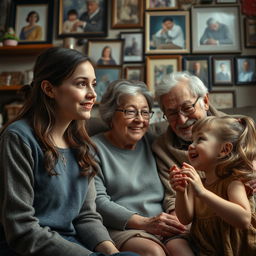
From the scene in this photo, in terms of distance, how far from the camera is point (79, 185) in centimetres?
142

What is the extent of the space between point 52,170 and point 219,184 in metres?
0.62

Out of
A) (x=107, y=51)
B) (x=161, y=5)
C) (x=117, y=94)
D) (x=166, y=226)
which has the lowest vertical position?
(x=166, y=226)

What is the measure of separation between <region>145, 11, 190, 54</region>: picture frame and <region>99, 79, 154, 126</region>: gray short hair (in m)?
1.38

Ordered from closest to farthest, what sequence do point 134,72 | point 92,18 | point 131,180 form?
1. point 131,180
2. point 134,72
3. point 92,18

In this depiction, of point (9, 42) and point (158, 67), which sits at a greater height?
point (9, 42)

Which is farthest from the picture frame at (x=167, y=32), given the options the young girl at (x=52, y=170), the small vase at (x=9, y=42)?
the young girl at (x=52, y=170)

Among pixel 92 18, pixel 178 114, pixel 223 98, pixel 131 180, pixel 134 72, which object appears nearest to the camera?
pixel 131 180

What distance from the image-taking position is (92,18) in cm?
336

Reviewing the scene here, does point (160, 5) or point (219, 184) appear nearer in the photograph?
point (219, 184)

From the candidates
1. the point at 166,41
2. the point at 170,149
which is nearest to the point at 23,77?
the point at 166,41

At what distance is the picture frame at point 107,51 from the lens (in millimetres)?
3281

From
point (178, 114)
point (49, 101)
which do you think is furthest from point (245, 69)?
point (49, 101)

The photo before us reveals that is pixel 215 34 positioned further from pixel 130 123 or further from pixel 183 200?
pixel 183 200

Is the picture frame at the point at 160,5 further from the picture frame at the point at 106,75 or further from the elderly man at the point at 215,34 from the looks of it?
the picture frame at the point at 106,75
